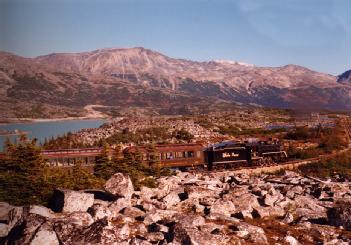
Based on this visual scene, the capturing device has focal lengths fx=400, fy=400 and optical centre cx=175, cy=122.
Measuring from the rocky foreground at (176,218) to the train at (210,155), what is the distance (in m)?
18.1

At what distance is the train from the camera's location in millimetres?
51281

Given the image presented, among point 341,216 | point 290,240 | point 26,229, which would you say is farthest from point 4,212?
point 341,216

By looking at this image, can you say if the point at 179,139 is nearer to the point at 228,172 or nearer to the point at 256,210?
the point at 228,172

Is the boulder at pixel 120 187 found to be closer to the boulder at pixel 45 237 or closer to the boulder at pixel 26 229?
the boulder at pixel 26 229

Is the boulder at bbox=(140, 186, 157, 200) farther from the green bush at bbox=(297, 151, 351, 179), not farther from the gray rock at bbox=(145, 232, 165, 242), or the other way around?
the green bush at bbox=(297, 151, 351, 179)

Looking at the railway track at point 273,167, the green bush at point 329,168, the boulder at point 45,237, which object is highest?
the boulder at point 45,237

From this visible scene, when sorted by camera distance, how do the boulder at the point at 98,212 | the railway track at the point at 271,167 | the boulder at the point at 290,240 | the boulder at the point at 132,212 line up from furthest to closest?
the railway track at the point at 271,167 → the boulder at the point at 132,212 → the boulder at the point at 98,212 → the boulder at the point at 290,240

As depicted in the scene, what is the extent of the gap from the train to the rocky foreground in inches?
711

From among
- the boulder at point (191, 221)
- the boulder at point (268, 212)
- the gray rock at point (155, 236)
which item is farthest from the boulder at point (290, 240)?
the gray rock at point (155, 236)

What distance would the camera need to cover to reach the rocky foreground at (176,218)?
15.1 metres

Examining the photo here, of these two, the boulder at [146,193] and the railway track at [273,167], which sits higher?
the boulder at [146,193]

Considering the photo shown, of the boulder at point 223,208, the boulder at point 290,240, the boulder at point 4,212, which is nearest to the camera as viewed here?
the boulder at point 290,240

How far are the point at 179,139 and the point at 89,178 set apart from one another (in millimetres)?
60009

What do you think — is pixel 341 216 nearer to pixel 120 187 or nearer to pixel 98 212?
pixel 98 212
